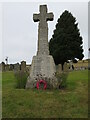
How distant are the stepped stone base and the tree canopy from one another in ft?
93.3

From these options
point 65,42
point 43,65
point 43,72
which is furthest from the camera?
point 65,42

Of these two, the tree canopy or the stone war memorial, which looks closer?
the stone war memorial

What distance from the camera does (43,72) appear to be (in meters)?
10.7

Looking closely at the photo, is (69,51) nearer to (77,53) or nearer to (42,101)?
(77,53)

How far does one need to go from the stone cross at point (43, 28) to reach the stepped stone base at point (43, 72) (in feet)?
1.13

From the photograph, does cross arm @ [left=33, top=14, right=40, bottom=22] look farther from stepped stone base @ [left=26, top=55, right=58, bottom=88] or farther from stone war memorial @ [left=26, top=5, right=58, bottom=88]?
stepped stone base @ [left=26, top=55, right=58, bottom=88]

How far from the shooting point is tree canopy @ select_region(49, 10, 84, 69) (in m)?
39.9

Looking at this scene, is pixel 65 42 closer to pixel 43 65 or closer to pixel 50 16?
pixel 50 16

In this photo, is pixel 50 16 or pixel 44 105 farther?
pixel 50 16

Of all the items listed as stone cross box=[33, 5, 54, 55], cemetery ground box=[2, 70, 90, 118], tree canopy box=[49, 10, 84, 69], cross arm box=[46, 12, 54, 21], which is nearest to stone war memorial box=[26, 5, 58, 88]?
stone cross box=[33, 5, 54, 55]

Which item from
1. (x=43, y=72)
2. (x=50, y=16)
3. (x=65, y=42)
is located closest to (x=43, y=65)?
(x=43, y=72)

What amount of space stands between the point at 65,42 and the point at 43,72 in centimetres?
3097

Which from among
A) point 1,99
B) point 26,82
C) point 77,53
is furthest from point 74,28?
point 1,99

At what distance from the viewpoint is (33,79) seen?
35.0 feet
